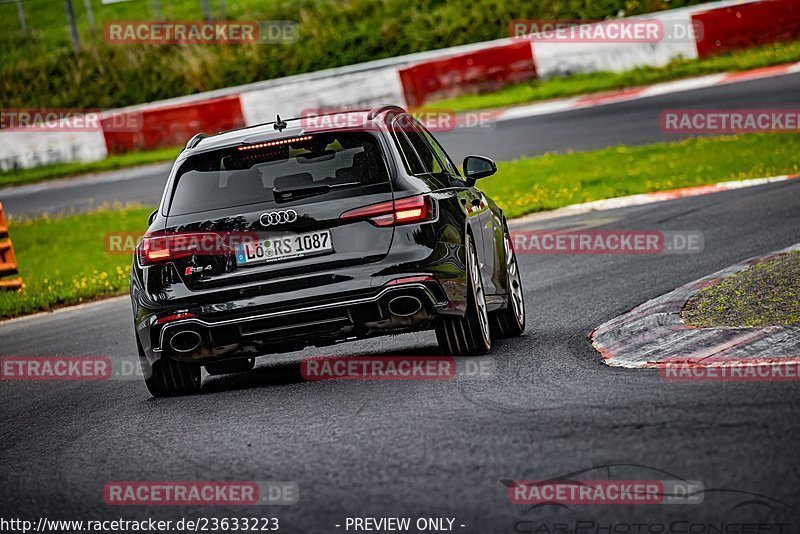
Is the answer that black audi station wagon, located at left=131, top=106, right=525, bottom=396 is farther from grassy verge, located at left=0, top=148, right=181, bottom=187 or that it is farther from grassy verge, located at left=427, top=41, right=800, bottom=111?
grassy verge, located at left=0, top=148, right=181, bottom=187

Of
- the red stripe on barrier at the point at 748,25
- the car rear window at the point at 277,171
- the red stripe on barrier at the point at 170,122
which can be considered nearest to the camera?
the car rear window at the point at 277,171

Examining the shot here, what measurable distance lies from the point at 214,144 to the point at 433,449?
3.16m

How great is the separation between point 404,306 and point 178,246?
1345 mm

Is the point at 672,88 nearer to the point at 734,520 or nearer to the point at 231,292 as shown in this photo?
the point at 231,292

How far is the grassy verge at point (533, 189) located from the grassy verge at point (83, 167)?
5.03m

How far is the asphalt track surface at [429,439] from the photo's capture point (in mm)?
5375

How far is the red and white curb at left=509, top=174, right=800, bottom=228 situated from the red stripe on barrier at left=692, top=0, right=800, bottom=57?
8.94 meters

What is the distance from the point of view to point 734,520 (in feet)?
15.9

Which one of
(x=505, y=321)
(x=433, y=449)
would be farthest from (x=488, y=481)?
(x=505, y=321)

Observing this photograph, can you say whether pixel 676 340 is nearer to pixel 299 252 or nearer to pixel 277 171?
pixel 299 252

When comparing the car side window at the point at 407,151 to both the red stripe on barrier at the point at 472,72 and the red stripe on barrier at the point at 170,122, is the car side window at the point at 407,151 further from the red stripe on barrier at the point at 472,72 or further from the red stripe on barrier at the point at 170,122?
the red stripe on barrier at the point at 170,122

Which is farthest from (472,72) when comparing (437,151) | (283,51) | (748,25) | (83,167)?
(437,151)

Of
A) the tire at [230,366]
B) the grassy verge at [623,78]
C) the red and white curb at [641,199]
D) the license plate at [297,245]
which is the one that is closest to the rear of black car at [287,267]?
the license plate at [297,245]

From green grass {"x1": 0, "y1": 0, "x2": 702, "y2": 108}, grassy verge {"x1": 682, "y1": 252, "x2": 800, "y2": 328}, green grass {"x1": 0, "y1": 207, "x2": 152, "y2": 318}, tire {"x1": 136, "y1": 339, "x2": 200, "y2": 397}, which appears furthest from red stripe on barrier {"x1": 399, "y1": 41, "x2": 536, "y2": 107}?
tire {"x1": 136, "y1": 339, "x2": 200, "y2": 397}
